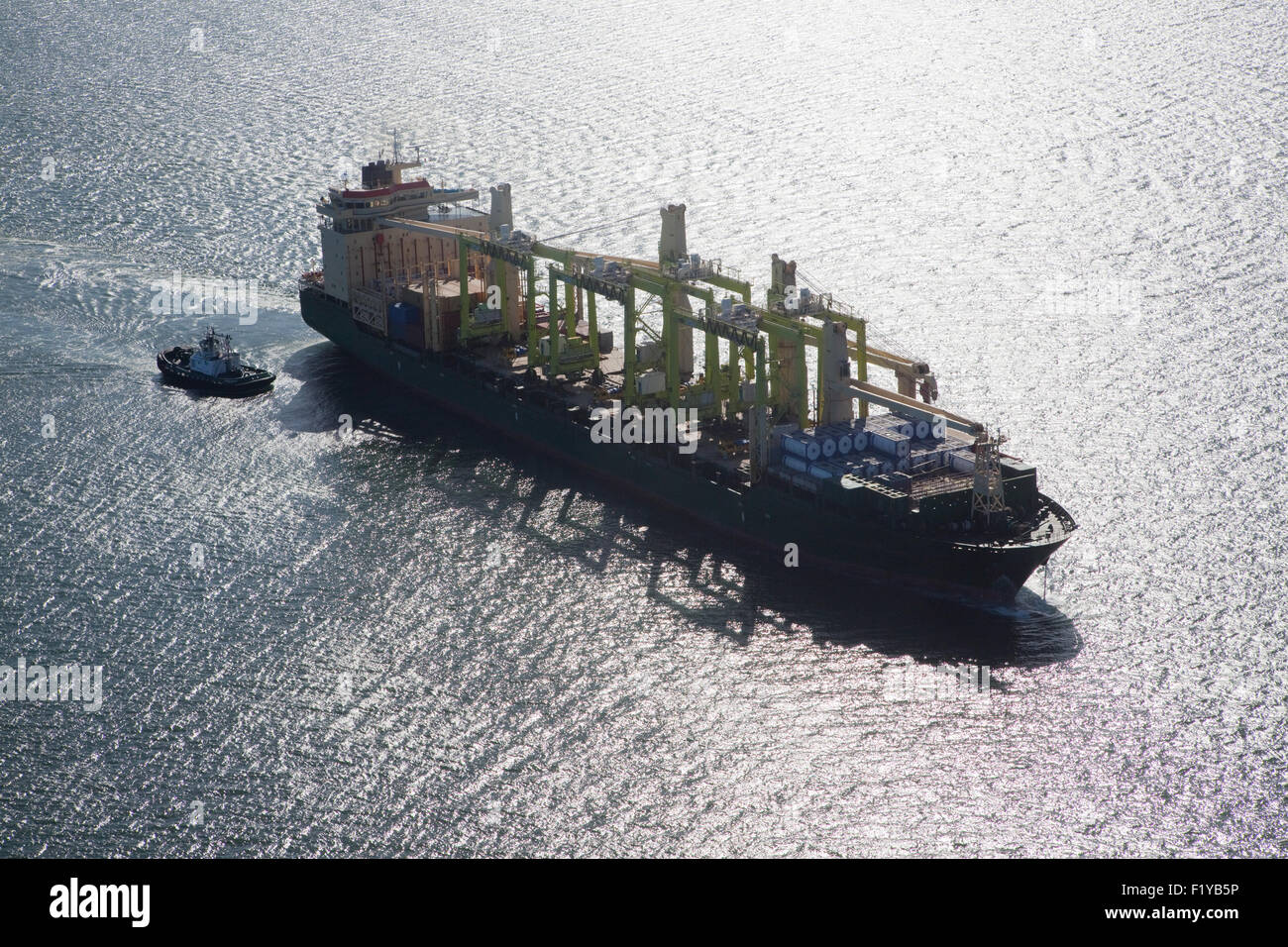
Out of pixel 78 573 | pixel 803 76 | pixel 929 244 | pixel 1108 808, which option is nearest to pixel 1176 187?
pixel 929 244

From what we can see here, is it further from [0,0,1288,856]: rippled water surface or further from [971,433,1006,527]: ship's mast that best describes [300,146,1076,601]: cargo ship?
[0,0,1288,856]: rippled water surface

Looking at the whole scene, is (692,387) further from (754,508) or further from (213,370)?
(213,370)

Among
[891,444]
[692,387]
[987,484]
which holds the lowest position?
[987,484]

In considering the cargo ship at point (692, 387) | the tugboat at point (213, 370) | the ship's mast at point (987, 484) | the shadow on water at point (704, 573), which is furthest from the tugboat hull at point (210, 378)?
the ship's mast at point (987, 484)

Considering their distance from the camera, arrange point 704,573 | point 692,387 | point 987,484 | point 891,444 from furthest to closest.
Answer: point 692,387, point 891,444, point 704,573, point 987,484

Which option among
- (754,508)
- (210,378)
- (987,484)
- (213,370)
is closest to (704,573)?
(754,508)
